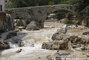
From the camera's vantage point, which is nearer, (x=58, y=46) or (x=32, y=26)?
(x=58, y=46)

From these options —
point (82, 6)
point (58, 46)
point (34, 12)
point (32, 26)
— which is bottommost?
point (58, 46)

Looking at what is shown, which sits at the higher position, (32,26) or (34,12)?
(34,12)

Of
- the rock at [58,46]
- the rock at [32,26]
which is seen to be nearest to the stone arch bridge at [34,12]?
the rock at [32,26]

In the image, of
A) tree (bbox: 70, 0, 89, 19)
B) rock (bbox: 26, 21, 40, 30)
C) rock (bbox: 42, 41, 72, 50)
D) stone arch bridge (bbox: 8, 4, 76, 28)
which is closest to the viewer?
rock (bbox: 42, 41, 72, 50)

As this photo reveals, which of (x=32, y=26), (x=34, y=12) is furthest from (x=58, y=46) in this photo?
(x=34, y=12)

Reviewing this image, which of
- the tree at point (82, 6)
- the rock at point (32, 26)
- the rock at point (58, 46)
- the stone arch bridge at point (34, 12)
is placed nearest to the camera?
the rock at point (58, 46)

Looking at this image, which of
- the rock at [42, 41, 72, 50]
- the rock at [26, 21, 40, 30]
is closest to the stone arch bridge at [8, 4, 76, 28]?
the rock at [26, 21, 40, 30]

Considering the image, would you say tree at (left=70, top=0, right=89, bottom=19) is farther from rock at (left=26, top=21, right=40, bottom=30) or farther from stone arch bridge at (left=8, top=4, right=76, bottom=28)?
rock at (left=26, top=21, right=40, bottom=30)

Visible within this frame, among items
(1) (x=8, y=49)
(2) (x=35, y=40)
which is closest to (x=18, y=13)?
(2) (x=35, y=40)

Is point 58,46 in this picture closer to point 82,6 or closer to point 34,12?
point 82,6

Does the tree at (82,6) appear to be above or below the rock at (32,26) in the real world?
above

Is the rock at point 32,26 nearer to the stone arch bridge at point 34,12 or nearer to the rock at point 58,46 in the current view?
the stone arch bridge at point 34,12

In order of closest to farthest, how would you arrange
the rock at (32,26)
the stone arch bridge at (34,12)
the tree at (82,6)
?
1. the tree at (82,6)
2. the rock at (32,26)
3. the stone arch bridge at (34,12)

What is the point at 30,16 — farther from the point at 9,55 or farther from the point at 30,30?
the point at 9,55
